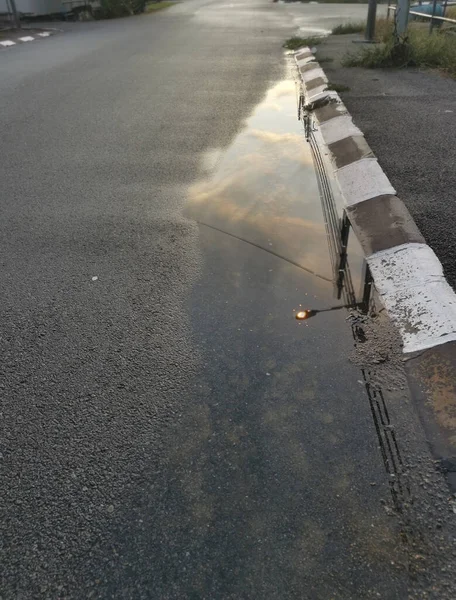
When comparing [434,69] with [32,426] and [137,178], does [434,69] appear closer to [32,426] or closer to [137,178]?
[137,178]

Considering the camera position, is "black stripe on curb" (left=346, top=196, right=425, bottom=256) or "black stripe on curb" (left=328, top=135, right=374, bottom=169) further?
"black stripe on curb" (left=328, top=135, right=374, bottom=169)

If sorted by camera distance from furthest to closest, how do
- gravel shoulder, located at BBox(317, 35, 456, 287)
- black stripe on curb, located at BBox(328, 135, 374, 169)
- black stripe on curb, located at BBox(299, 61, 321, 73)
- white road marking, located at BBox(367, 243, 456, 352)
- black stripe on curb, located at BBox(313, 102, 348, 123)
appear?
black stripe on curb, located at BBox(299, 61, 321, 73)
black stripe on curb, located at BBox(313, 102, 348, 123)
black stripe on curb, located at BBox(328, 135, 374, 169)
gravel shoulder, located at BBox(317, 35, 456, 287)
white road marking, located at BBox(367, 243, 456, 352)

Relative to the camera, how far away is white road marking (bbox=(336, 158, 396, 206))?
12.9 feet

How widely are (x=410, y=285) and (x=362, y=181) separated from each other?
175cm

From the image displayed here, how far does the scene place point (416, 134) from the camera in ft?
17.1

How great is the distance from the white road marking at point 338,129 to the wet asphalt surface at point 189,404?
104 cm

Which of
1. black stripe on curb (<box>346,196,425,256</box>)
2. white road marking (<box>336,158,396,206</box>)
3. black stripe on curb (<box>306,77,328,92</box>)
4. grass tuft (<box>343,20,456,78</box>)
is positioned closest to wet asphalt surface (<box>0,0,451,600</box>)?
black stripe on curb (<box>346,196,425,256</box>)

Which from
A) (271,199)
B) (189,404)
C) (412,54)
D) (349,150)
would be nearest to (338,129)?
(349,150)

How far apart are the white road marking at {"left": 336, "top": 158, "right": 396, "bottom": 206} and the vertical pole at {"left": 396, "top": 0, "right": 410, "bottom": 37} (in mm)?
6811

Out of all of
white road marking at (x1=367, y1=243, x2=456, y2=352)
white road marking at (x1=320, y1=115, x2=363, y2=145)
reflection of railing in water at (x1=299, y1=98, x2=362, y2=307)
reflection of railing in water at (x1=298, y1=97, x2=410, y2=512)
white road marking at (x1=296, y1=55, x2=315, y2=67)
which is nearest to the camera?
reflection of railing in water at (x1=298, y1=97, x2=410, y2=512)

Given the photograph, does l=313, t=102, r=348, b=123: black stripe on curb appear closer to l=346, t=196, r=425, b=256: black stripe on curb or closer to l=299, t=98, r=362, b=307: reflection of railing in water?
l=299, t=98, r=362, b=307: reflection of railing in water

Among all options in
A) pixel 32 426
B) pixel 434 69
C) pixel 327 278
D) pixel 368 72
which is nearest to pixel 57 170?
pixel 327 278

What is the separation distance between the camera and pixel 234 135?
5914 millimetres

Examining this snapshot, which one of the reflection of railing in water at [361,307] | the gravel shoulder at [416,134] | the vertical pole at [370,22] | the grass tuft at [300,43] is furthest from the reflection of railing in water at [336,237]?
the vertical pole at [370,22]
